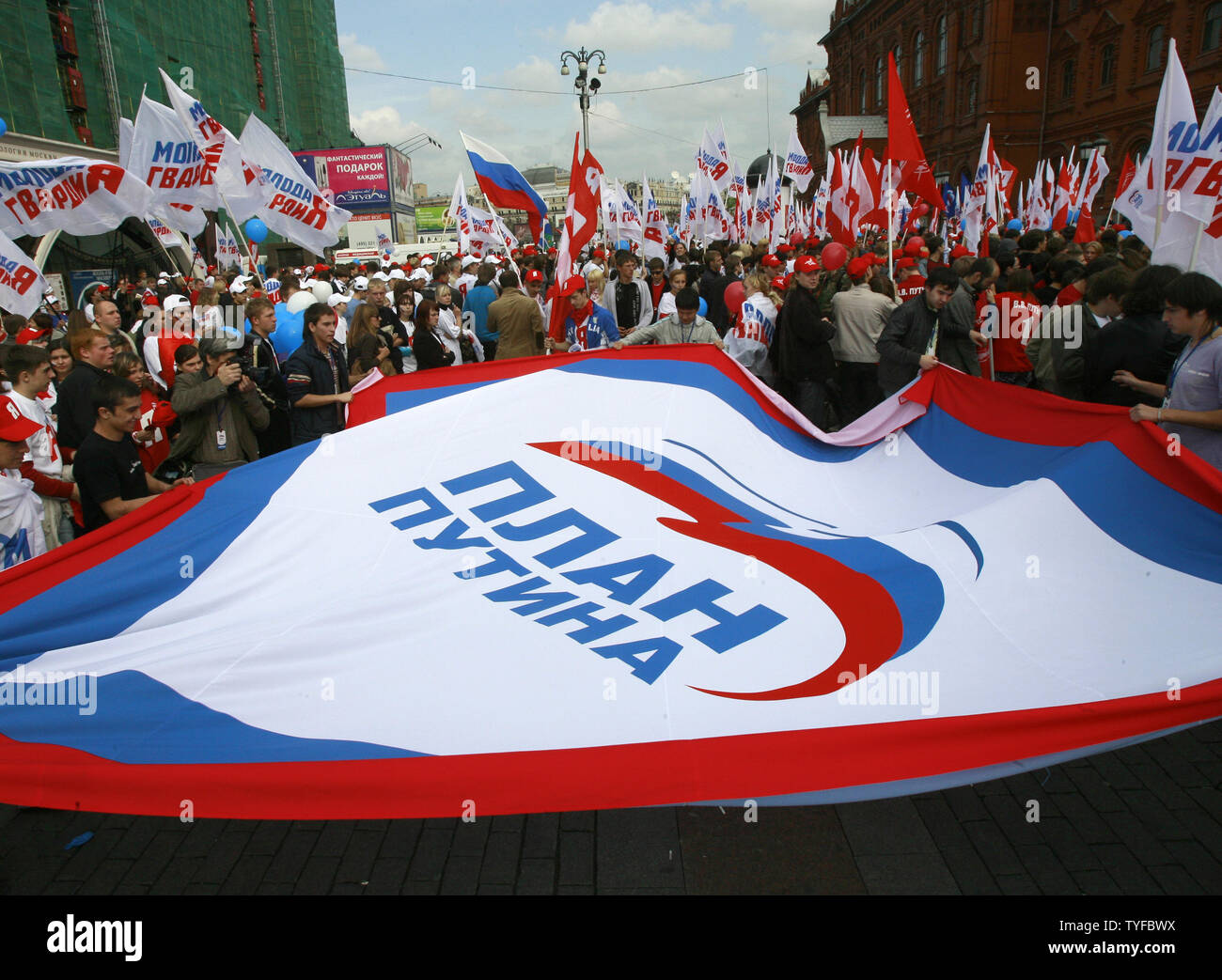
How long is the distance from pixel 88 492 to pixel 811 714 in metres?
3.65

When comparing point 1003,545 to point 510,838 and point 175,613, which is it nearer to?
point 510,838

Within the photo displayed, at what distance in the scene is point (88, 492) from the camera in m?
4.21

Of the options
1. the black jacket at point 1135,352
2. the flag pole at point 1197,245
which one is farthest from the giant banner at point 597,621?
the flag pole at point 1197,245

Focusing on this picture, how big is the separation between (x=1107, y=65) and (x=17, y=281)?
139 feet

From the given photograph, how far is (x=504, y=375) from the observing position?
16.7 ft

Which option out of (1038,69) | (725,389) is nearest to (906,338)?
(725,389)

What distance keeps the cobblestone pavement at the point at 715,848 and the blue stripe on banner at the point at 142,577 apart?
1011mm

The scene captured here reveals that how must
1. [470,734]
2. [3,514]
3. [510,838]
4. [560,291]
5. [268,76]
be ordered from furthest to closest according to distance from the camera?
1. [268,76]
2. [560,291]
3. [3,514]
4. [510,838]
5. [470,734]

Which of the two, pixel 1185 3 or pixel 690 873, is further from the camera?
pixel 1185 3

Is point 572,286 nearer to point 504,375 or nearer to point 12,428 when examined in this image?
point 504,375

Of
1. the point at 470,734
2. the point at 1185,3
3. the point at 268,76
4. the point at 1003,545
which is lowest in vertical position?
the point at 470,734

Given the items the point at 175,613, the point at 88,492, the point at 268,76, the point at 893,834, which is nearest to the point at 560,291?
the point at 88,492

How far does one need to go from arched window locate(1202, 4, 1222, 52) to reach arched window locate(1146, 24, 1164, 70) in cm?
215

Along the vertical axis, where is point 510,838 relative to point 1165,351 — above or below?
below
